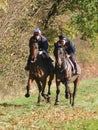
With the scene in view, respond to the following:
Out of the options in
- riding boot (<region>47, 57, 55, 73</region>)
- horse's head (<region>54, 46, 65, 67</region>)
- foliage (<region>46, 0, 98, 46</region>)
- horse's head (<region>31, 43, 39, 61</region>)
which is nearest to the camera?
horse's head (<region>31, 43, 39, 61</region>)

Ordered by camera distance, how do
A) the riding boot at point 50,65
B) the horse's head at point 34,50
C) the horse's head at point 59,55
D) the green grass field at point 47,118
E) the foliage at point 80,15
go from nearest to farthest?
1. the green grass field at point 47,118
2. the horse's head at point 34,50
3. the horse's head at point 59,55
4. the riding boot at point 50,65
5. the foliage at point 80,15

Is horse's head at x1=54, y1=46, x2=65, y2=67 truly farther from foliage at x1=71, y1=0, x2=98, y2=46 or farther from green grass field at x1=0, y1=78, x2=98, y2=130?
foliage at x1=71, y1=0, x2=98, y2=46

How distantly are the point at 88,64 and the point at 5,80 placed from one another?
65.0 feet

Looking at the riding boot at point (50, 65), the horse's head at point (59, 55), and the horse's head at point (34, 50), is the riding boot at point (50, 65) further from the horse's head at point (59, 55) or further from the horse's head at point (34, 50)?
the horse's head at point (34, 50)

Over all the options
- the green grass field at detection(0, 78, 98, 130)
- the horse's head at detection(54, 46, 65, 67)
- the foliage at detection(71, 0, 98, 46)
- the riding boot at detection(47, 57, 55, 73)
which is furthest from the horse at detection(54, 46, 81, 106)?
the foliage at detection(71, 0, 98, 46)

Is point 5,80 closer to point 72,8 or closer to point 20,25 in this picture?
point 20,25

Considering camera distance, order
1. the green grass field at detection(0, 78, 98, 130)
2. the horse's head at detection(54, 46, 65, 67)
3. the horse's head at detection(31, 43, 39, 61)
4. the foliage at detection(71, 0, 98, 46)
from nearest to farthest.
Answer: the green grass field at detection(0, 78, 98, 130) → the horse's head at detection(31, 43, 39, 61) → the horse's head at detection(54, 46, 65, 67) → the foliage at detection(71, 0, 98, 46)

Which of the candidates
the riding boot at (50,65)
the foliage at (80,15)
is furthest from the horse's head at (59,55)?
the foliage at (80,15)

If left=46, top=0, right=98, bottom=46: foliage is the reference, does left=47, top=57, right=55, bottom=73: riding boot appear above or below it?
above

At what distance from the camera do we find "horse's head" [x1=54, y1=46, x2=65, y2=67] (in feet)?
53.9

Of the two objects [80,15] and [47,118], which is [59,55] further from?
[80,15]

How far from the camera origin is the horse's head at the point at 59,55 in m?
16.4

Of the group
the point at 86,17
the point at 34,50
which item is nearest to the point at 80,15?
the point at 86,17

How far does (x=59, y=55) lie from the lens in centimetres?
1647
